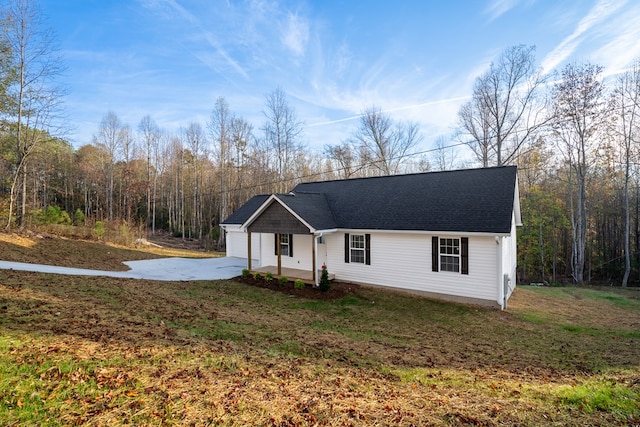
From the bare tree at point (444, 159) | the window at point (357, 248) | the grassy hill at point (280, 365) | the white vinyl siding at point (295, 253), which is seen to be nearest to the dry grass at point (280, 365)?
the grassy hill at point (280, 365)

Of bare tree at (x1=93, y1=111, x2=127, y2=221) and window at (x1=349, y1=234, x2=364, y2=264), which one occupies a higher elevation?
bare tree at (x1=93, y1=111, x2=127, y2=221)

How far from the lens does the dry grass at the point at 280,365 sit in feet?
10.3

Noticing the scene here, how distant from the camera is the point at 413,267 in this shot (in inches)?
458

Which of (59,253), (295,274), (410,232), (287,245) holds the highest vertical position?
(410,232)

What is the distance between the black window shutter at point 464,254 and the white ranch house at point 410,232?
3cm

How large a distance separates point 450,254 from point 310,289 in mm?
5456

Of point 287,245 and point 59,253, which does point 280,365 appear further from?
point 59,253

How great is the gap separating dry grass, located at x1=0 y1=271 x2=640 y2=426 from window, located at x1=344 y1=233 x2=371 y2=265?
154 inches

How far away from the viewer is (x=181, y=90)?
784 inches

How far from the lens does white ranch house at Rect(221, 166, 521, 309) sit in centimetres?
1041

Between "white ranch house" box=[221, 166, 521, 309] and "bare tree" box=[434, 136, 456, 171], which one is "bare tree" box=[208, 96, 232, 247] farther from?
"bare tree" box=[434, 136, 456, 171]

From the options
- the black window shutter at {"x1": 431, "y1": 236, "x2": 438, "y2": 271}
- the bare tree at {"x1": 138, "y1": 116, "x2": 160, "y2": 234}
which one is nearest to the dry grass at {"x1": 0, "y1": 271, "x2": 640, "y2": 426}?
the black window shutter at {"x1": 431, "y1": 236, "x2": 438, "y2": 271}

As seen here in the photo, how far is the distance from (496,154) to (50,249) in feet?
95.4

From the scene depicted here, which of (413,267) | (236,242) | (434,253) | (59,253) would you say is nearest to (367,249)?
(413,267)
